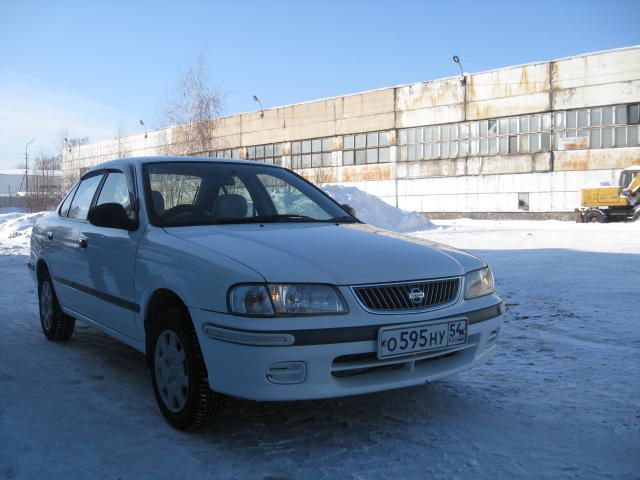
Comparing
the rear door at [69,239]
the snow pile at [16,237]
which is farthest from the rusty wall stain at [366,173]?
the rear door at [69,239]

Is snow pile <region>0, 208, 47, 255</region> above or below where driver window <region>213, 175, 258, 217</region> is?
below

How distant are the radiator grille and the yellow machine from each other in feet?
85.7

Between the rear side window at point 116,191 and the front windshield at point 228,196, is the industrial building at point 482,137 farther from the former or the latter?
the front windshield at point 228,196

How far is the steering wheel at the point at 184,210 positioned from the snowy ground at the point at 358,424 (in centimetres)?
112

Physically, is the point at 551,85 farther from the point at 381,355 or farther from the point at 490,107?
the point at 381,355

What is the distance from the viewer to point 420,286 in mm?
2846

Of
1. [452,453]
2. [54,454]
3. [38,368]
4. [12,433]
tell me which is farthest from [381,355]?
[38,368]

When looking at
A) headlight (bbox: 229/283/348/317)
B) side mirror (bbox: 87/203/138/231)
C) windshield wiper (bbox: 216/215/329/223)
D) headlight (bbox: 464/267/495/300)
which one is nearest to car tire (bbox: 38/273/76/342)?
side mirror (bbox: 87/203/138/231)

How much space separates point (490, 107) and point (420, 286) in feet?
101

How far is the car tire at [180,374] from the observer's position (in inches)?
111

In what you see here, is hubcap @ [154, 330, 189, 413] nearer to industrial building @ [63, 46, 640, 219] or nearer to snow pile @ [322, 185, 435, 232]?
snow pile @ [322, 185, 435, 232]

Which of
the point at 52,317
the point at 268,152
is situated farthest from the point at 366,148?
the point at 52,317

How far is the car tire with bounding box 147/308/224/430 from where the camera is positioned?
2.83 meters

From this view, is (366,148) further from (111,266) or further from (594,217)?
(111,266)
